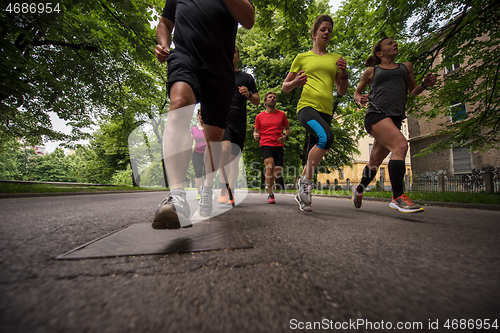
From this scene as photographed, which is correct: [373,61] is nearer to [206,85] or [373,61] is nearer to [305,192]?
[305,192]

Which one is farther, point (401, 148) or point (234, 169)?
point (234, 169)

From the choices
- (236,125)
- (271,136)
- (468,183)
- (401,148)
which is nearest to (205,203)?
(236,125)

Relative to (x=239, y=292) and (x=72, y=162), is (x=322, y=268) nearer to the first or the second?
(x=239, y=292)

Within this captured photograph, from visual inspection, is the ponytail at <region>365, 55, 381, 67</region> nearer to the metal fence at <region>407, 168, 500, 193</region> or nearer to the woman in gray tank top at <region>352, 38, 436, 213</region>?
the woman in gray tank top at <region>352, 38, 436, 213</region>

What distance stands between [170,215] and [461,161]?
2255cm

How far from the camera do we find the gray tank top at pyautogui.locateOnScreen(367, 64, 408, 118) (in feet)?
9.96

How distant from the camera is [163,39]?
78.6 inches

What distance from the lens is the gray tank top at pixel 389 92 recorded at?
9.96 ft

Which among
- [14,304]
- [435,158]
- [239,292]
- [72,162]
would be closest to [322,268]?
[239,292]

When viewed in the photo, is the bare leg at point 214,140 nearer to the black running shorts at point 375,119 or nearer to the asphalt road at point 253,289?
the asphalt road at point 253,289

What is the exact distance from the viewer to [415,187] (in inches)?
637

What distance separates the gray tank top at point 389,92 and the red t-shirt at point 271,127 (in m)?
2.02

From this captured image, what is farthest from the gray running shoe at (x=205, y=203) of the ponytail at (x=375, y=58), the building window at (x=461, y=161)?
the building window at (x=461, y=161)

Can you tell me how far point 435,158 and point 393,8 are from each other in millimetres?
17032
